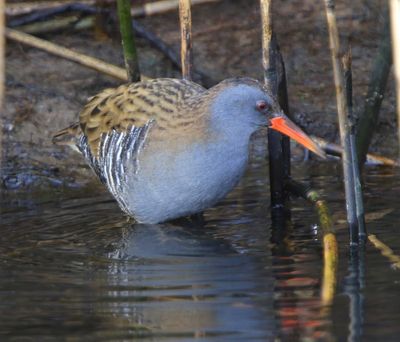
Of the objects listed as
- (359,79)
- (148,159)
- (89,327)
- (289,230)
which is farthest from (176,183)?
(359,79)

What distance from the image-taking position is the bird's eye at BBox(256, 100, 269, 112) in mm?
5664

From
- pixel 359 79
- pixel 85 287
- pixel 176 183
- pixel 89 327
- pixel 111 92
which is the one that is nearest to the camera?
pixel 89 327

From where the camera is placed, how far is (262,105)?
567cm

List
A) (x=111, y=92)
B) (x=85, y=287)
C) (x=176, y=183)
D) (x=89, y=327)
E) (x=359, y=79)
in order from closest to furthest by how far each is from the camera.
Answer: (x=89, y=327), (x=85, y=287), (x=176, y=183), (x=111, y=92), (x=359, y=79)

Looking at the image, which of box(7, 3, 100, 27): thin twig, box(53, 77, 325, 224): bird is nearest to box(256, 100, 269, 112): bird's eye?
box(53, 77, 325, 224): bird

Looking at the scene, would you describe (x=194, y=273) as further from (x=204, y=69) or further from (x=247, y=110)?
(x=204, y=69)

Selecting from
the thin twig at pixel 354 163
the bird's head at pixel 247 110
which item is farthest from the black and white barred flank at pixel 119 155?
the thin twig at pixel 354 163

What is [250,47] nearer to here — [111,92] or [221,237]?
[111,92]

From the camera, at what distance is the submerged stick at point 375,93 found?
605cm

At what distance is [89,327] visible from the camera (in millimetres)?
4531

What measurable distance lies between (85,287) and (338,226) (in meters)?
1.47

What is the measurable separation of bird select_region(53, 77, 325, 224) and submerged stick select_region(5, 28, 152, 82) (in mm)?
887

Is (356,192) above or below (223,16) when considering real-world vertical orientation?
below

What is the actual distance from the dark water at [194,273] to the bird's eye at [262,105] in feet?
2.13
